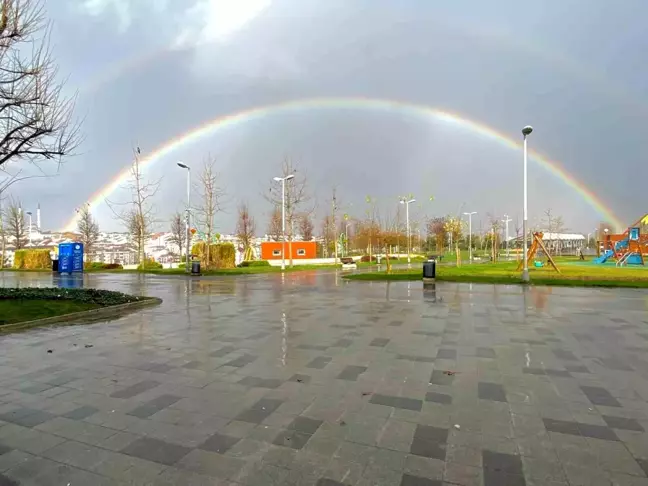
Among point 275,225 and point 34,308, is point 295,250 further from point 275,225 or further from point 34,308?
point 34,308

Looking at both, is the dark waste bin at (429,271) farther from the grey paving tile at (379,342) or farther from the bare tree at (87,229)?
the bare tree at (87,229)

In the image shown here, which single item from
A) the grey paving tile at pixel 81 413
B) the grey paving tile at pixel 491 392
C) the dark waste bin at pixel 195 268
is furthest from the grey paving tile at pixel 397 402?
the dark waste bin at pixel 195 268

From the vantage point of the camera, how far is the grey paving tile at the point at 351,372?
539cm

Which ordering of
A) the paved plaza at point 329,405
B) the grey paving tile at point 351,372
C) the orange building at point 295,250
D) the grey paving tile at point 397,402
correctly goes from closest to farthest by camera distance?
the paved plaza at point 329,405 < the grey paving tile at point 397,402 < the grey paving tile at point 351,372 < the orange building at point 295,250

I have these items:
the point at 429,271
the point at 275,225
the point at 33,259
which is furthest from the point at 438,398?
the point at 275,225

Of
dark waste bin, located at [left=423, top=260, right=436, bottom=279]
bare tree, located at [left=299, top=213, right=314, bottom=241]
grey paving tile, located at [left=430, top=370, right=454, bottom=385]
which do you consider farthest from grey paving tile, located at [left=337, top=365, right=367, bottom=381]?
bare tree, located at [left=299, top=213, right=314, bottom=241]

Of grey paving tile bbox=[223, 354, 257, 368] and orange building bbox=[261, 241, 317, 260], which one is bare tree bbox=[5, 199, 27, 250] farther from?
grey paving tile bbox=[223, 354, 257, 368]

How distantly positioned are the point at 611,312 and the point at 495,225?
4441 cm

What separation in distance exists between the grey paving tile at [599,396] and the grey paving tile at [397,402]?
198 centimetres

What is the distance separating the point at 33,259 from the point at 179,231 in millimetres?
20497

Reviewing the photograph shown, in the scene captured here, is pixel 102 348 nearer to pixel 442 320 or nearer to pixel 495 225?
pixel 442 320

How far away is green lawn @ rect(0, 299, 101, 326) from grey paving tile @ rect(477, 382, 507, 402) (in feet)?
32.7

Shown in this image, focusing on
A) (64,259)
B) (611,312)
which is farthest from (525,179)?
(64,259)

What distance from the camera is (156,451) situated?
343 centimetres
